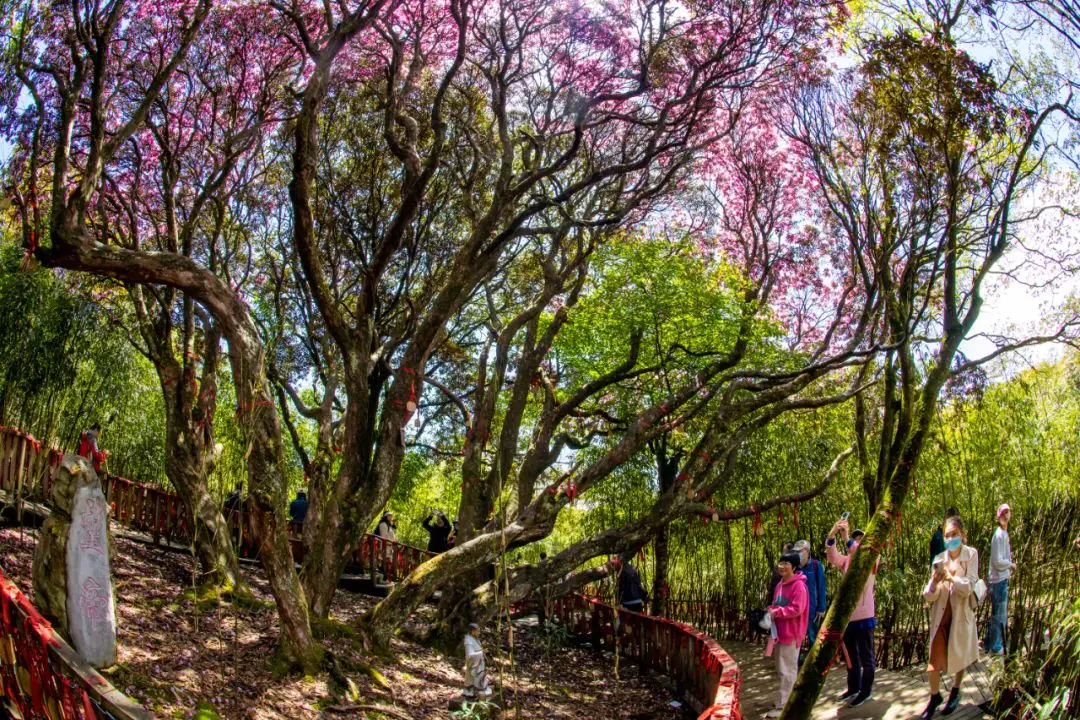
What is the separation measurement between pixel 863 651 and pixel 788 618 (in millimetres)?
758

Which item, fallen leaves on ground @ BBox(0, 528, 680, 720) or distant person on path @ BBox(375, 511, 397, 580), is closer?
fallen leaves on ground @ BBox(0, 528, 680, 720)

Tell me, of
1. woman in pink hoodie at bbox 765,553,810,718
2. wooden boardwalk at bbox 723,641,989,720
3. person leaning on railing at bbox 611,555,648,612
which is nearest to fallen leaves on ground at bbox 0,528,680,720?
person leaning on railing at bbox 611,555,648,612

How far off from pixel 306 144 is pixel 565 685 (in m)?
7.09

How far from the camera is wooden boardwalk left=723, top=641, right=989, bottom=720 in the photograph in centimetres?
700

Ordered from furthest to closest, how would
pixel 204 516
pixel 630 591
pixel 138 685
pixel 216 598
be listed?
pixel 630 591 → pixel 204 516 → pixel 216 598 → pixel 138 685

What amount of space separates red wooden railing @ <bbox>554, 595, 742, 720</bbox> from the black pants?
976mm

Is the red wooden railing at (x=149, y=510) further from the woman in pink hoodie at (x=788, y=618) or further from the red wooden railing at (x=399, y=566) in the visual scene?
the woman in pink hoodie at (x=788, y=618)

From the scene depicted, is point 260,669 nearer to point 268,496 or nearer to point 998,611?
point 268,496

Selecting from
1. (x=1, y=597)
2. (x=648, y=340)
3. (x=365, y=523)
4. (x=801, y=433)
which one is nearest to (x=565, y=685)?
(x=365, y=523)

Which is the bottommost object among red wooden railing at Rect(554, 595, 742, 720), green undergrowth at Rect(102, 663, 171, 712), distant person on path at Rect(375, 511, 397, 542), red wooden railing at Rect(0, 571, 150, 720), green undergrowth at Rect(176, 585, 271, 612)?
red wooden railing at Rect(554, 595, 742, 720)

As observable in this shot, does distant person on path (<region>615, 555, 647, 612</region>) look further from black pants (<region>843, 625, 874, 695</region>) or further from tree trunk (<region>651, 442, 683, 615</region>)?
black pants (<region>843, 625, 874, 695</region>)

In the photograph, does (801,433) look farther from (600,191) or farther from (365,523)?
(365,523)

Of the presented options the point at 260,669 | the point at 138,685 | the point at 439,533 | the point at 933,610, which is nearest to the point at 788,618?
the point at 933,610

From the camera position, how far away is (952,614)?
654 cm
